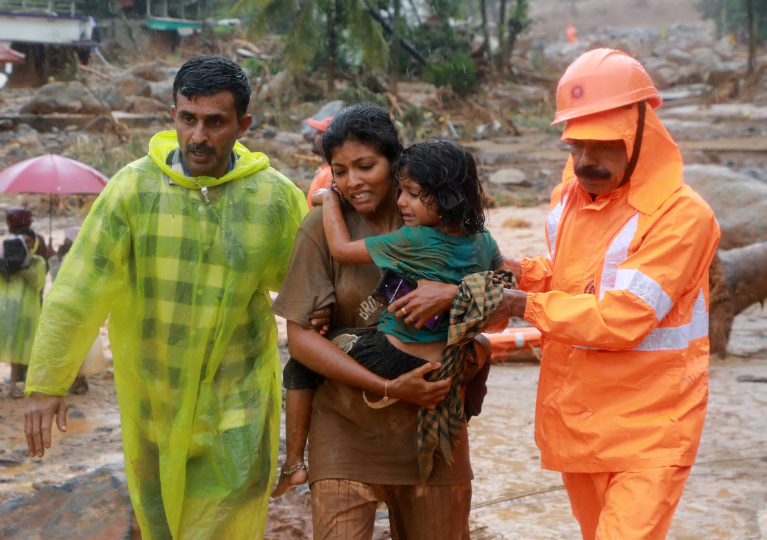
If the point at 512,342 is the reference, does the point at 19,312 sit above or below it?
above

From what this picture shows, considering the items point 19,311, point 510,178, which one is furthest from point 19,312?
point 510,178

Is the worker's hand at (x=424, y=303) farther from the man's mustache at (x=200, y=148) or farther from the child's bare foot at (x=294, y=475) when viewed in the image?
the man's mustache at (x=200, y=148)

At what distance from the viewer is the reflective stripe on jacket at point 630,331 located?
2354 millimetres

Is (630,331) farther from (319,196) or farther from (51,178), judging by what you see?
(51,178)

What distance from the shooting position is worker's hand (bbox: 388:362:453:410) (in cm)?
228

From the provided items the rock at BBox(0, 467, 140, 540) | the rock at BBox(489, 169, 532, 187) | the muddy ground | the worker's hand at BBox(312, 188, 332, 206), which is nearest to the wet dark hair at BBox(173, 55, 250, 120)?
the worker's hand at BBox(312, 188, 332, 206)

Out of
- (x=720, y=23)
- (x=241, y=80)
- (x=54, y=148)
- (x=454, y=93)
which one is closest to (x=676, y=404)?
(x=241, y=80)

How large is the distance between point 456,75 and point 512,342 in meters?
18.0

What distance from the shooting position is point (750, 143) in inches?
749

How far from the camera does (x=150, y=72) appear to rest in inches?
1032

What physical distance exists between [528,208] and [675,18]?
45.6 m

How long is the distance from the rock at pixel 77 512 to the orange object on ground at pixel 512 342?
3625mm

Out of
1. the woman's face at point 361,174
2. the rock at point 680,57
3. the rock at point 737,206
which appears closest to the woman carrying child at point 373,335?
the woman's face at point 361,174

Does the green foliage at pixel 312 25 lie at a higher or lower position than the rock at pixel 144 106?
higher
